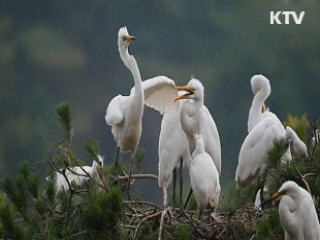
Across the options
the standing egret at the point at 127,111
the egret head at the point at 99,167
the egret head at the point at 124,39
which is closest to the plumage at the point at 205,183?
the egret head at the point at 99,167

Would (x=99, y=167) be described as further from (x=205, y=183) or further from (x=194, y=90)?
(x=194, y=90)

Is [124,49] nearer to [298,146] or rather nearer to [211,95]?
[298,146]

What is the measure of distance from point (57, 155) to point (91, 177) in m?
0.25

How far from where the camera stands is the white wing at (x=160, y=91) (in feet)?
17.8

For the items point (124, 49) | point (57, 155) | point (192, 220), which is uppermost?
point (124, 49)

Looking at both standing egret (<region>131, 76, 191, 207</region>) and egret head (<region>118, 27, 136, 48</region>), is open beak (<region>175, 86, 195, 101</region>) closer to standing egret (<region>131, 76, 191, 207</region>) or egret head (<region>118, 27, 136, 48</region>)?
standing egret (<region>131, 76, 191, 207</region>)

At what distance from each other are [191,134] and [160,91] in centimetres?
42

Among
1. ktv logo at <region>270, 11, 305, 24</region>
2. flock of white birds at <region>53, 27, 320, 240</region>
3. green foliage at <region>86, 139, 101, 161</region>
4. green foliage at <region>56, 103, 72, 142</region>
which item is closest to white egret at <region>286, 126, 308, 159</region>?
flock of white birds at <region>53, 27, 320, 240</region>

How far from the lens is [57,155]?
4.44 meters

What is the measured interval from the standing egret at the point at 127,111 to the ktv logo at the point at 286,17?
3.57 meters

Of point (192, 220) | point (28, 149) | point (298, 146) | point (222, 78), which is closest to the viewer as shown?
point (192, 220)

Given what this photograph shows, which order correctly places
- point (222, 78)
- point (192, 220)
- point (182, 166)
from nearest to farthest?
1. point (192, 220)
2. point (182, 166)
3. point (222, 78)

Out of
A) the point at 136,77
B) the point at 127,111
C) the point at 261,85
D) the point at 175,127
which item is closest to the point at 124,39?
the point at 136,77

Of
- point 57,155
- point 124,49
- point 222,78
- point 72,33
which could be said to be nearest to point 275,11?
point 222,78
